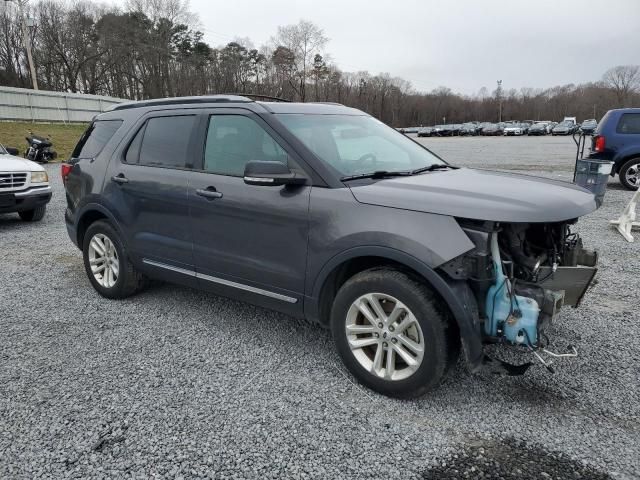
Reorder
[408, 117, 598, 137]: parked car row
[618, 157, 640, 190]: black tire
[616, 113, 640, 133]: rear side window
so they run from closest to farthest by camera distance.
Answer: [616, 113, 640, 133]: rear side window < [618, 157, 640, 190]: black tire < [408, 117, 598, 137]: parked car row

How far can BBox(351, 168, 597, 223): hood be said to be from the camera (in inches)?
101

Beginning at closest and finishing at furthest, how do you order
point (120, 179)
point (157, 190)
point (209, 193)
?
1. point (209, 193)
2. point (157, 190)
3. point (120, 179)

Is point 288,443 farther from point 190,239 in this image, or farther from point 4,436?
point 190,239

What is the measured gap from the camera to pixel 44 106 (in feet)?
107

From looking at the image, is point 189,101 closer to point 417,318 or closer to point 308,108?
point 308,108

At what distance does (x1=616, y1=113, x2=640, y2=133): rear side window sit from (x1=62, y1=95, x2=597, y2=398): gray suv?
9.18 meters

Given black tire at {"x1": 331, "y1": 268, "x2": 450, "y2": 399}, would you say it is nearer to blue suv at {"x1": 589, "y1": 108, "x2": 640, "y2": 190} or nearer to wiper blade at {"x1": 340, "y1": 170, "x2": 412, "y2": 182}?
wiper blade at {"x1": 340, "y1": 170, "x2": 412, "y2": 182}

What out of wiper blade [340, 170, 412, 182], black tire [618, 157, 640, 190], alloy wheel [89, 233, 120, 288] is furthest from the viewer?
black tire [618, 157, 640, 190]

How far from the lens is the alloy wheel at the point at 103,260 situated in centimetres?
461

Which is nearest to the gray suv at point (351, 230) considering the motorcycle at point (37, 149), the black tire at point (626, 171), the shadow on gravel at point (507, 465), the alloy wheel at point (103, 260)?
the alloy wheel at point (103, 260)

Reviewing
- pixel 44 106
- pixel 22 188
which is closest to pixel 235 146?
pixel 22 188

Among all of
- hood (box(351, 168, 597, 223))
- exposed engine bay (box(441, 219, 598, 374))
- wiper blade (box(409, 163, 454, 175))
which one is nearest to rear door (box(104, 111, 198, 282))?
hood (box(351, 168, 597, 223))

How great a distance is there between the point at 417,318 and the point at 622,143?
10762 millimetres

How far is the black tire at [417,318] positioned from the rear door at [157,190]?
1.51 m
